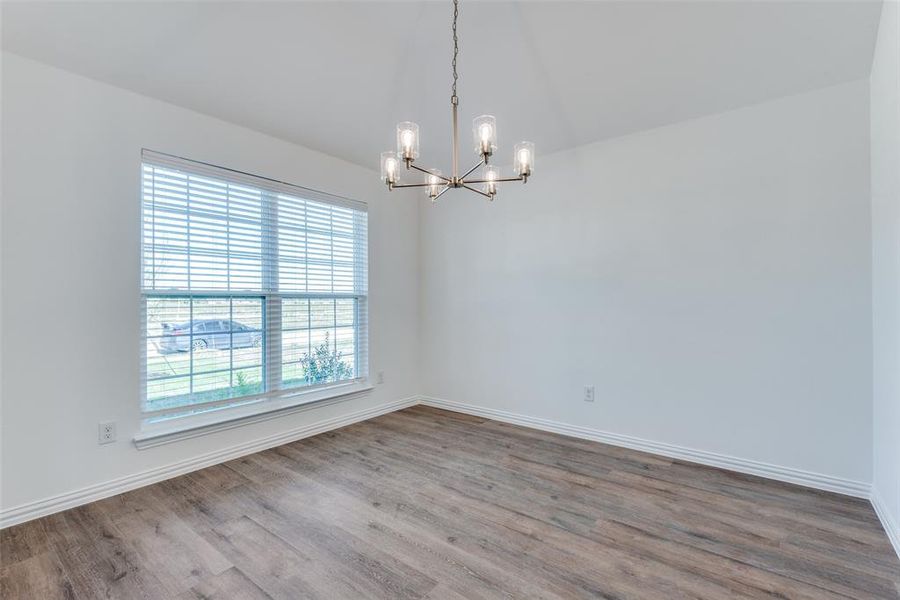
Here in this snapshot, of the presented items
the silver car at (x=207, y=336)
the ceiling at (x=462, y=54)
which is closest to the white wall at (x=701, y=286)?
the ceiling at (x=462, y=54)

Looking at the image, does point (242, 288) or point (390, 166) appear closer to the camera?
point (390, 166)

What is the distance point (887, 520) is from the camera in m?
2.04

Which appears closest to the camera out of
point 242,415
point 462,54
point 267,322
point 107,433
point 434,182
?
point 434,182

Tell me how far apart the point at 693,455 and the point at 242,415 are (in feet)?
11.3

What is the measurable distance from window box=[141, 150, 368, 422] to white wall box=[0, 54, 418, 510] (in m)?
0.13

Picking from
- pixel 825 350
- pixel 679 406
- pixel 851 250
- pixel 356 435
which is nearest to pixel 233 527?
pixel 356 435

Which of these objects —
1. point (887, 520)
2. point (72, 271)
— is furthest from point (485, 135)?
point (887, 520)

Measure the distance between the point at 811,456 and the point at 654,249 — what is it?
1683 millimetres

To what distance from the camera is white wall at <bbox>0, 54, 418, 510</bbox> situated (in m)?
2.18

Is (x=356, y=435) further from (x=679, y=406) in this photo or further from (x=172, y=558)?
(x=679, y=406)

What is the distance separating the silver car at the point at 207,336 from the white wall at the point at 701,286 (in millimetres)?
2170

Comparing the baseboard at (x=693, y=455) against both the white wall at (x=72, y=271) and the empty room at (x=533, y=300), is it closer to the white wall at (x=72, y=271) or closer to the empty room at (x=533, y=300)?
the empty room at (x=533, y=300)

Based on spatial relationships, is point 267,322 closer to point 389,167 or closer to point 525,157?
point 389,167

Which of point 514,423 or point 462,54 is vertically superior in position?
point 462,54
